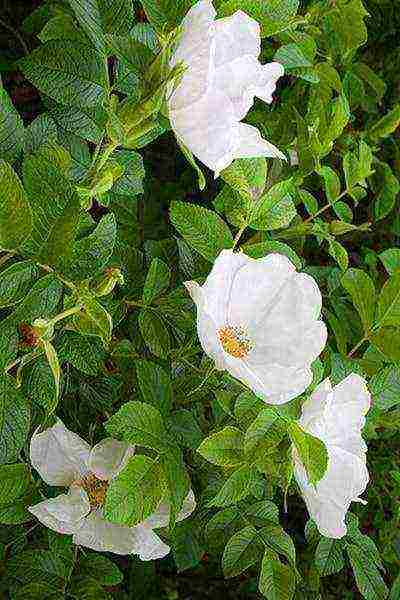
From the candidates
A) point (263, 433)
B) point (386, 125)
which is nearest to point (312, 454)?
point (263, 433)

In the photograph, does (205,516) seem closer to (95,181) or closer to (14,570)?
(14,570)

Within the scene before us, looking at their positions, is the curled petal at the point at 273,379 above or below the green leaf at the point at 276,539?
above

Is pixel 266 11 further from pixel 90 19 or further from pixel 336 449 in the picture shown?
pixel 336 449

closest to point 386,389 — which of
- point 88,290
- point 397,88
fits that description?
point 88,290

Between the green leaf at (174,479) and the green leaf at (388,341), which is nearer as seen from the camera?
the green leaf at (174,479)

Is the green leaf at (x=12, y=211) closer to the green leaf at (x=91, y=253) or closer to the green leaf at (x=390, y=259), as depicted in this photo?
the green leaf at (x=91, y=253)

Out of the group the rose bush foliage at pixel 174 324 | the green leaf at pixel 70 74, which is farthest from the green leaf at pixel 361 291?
the green leaf at pixel 70 74
